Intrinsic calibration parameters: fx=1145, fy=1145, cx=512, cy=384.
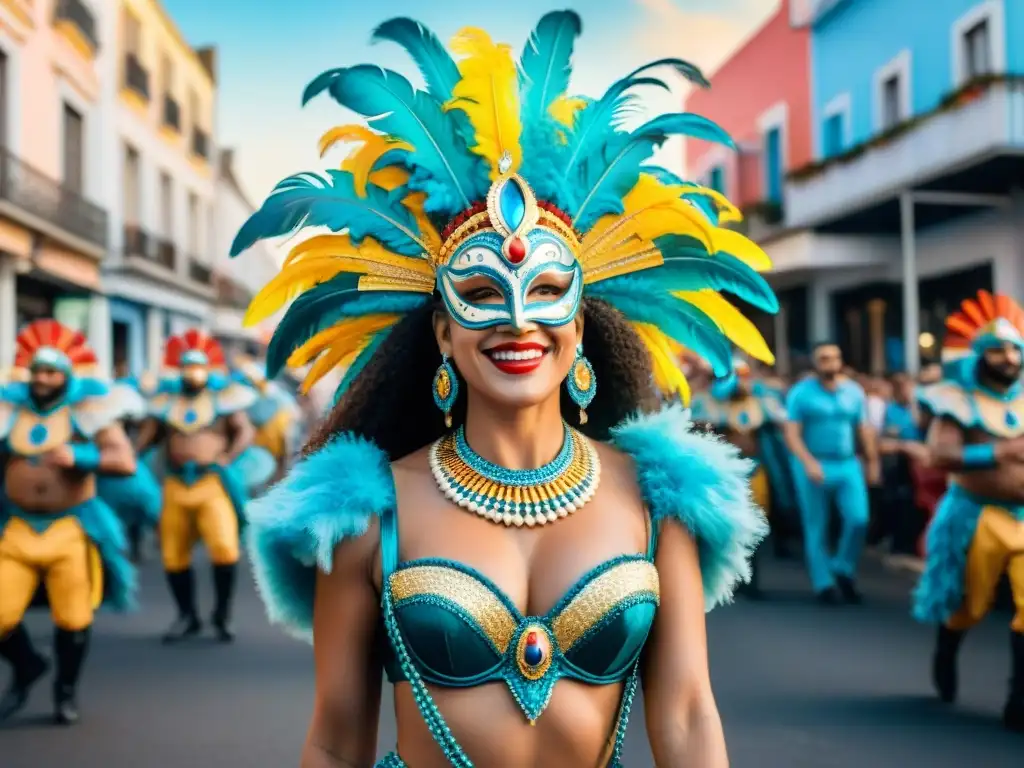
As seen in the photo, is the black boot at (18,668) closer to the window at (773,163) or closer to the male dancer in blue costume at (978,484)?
the male dancer in blue costume at (978,484)

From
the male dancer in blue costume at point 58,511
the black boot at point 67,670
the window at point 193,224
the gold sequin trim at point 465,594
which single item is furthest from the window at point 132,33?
the gold sequin trim at point 465,594

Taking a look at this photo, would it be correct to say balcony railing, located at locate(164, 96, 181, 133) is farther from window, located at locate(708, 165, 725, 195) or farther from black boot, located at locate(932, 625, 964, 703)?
black boot, located at locate(932, 625, 964, 703)

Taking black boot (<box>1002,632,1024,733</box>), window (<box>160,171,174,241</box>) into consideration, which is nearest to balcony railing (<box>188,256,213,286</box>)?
window (<box>160,171,174,241</box>)

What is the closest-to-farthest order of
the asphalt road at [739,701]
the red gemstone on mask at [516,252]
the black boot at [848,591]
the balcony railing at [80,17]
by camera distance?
the red gemstone on mask at [516,252] → the asphalt road at [739,701] → the black boot at [848,591] → the balcony railing at [80,17]

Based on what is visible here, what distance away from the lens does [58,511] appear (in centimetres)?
579

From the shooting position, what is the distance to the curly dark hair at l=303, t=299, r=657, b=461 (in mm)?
2604

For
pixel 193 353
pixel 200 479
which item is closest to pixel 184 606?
pixel 200 479

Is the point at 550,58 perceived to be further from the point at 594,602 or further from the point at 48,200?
the point at 48,200

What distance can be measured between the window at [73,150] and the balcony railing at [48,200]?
498mm

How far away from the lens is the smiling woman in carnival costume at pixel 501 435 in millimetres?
2213

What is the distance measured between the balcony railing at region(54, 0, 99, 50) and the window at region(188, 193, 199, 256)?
28.7 ft

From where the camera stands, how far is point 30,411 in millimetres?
5914

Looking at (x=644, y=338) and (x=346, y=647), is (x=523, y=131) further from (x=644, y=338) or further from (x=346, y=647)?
(x=346, y=647)

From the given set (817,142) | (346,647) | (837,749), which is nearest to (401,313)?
(346,647)
